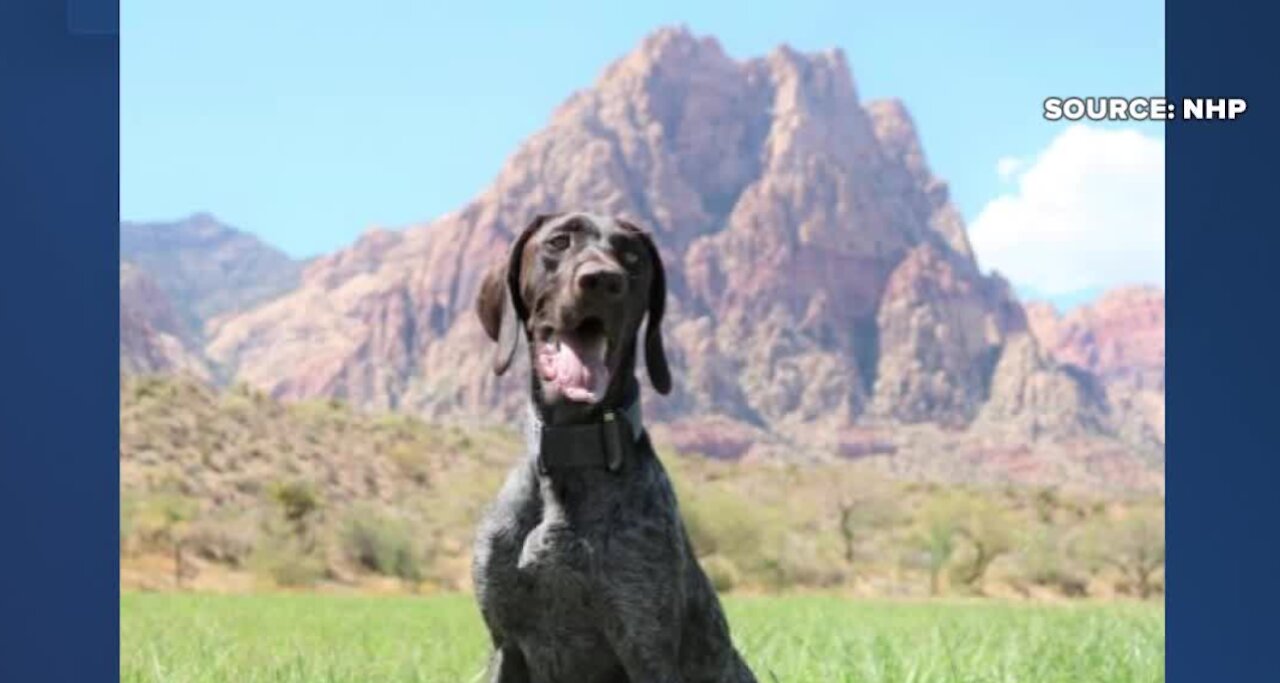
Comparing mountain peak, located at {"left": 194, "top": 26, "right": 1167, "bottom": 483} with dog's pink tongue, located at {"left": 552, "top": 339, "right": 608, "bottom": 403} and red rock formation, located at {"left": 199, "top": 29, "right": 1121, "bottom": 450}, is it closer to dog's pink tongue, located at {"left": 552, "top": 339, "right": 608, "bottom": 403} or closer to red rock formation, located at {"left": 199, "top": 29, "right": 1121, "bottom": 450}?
red rock formation, located at {"left": 199, "top": 29, "right": 1121, "bottom": 450}

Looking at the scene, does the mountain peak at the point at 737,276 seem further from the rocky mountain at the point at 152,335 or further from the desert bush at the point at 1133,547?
the desert bush at the point at 1133,547

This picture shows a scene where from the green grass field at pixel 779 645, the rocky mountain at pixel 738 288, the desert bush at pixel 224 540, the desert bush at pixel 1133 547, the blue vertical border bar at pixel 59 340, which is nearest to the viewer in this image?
the green grass field at pixel 779 645

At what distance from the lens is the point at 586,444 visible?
8.75 ft

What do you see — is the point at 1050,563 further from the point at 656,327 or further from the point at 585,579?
the point at 585,579

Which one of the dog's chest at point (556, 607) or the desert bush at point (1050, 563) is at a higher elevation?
the dog's chest at point (556, 607)

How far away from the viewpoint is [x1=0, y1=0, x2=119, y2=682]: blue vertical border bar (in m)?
4.57

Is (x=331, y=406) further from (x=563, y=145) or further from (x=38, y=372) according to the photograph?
(x=38, y=372)

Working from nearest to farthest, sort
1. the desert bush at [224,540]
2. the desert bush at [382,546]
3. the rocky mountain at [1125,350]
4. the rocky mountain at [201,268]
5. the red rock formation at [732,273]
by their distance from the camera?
the desert bush at [382,546]
the desert bush at [224,540]
the rocky mountain at [1125,350]
the rocky mountain at [201,268]
the red rock formation at [732,273]

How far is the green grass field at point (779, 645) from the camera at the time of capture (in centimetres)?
416

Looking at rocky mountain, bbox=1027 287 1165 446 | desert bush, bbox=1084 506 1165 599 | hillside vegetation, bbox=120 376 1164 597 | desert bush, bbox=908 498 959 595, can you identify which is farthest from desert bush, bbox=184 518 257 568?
rocky mountain, bbox=1027 287 1165 446

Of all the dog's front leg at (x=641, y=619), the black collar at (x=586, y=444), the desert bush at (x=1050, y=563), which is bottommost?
the desert bush at (x=1050, y=563)
